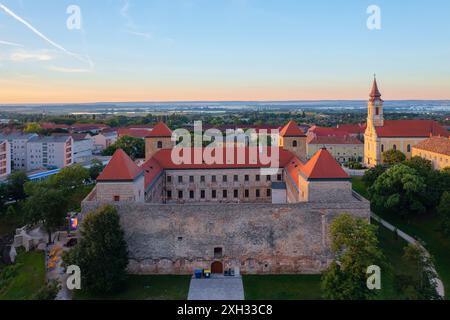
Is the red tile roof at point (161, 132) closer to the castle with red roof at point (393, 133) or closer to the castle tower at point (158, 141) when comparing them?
the castle tower at point (158, 141)

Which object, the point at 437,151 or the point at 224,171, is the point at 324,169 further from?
the point at 437,151

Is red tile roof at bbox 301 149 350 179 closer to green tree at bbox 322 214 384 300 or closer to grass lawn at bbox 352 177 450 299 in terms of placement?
green tree at bbox 322 214 384 300

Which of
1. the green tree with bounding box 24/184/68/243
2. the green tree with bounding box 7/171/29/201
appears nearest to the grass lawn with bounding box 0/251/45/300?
the green tree with bounding box 24/184/68/243

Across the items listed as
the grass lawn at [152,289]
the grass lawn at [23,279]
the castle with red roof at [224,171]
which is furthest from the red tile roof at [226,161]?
the grass lawn at [152,289]


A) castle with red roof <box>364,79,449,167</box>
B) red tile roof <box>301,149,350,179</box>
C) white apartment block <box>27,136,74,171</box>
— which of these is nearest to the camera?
red tile roof <box>301,149,350,179</box>
